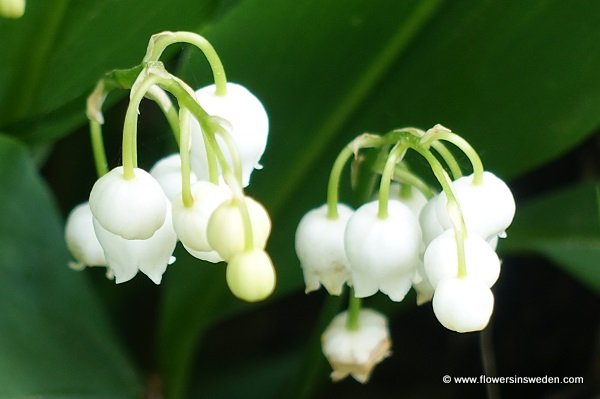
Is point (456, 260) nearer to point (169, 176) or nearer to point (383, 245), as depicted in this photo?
point (383, 245)

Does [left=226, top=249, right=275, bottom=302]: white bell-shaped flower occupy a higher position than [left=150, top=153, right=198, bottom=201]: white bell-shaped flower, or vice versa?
[left=150, top=153, right=198, bottom=201]: white bell-shaped flower

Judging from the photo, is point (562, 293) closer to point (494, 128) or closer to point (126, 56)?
point (494, 128)

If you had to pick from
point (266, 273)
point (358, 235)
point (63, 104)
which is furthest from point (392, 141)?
point (63, 104)

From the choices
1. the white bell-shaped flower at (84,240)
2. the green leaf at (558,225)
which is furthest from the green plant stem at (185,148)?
the green leaf at (558,225)

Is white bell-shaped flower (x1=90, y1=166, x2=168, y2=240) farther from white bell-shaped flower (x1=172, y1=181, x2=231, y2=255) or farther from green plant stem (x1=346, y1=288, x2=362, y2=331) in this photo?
green plant stem (x1=346, y1=288, x2=362, y2=331)

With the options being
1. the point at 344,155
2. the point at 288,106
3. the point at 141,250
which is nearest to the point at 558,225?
the point at 288,106

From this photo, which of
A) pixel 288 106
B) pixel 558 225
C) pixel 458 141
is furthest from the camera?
pixel 558 225

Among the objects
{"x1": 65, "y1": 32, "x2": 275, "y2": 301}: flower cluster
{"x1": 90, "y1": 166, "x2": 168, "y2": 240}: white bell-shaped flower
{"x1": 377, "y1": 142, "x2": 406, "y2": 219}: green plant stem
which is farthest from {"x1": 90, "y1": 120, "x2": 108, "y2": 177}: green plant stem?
{"x1": 377, "y1": 142, "x2": 406, "y2": 219}: green plant stem

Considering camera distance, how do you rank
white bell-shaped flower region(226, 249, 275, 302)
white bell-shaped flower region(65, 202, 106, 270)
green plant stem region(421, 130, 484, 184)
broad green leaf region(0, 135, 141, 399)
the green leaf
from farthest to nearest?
the green leaf < broad green leaf region(0, 135, 141, 399) < white bell-shaped flower region(65, 202, 106, 270) < green plant stem region(421, 130, 484, 184) < white bell-shaped flower region(226, 249, 275, 302)
